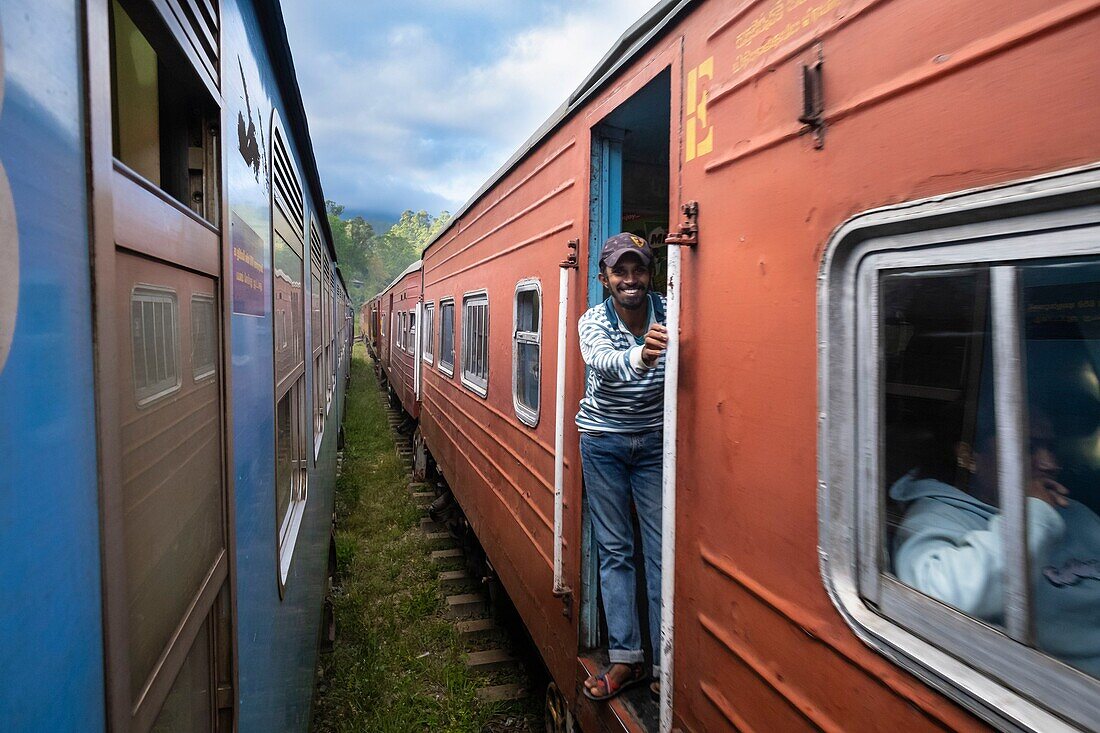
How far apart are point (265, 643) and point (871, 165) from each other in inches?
78.7

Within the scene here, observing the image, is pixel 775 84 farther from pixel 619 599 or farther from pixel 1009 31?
pixel 619 599

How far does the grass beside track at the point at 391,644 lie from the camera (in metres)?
3.63

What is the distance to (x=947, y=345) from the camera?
1.10 m

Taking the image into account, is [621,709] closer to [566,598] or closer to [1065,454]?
[566,598]

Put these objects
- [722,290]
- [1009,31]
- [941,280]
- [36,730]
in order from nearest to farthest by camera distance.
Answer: [36,730]
[1009,31]
[941,280]
[722,290]

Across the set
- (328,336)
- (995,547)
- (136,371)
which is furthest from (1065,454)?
(328,336)

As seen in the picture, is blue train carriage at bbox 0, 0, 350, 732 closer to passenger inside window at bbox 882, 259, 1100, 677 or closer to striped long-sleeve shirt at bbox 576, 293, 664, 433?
striped long-sleeve shirt at bbox 576, 293, 664, 433

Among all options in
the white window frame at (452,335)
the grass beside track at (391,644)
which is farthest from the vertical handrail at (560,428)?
the white window frame at (452,335)

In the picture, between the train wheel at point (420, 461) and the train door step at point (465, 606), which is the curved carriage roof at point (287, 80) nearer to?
the train door step at point (465, 606)

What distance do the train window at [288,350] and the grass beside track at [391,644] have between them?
1.42 m

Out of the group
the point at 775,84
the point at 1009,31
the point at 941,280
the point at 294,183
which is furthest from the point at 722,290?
the point at 294,183

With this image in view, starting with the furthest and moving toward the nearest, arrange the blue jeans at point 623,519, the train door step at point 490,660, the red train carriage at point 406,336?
the red train carriage at point 406,336 < the train door step at point 490,660 < the blue jeans at point 623,519

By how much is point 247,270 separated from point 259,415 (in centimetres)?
45

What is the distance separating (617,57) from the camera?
7.88 ft
